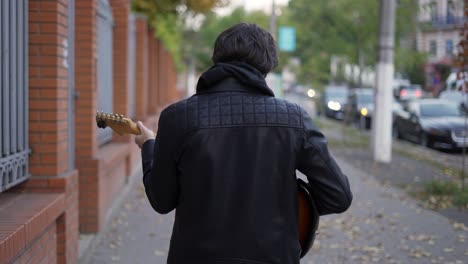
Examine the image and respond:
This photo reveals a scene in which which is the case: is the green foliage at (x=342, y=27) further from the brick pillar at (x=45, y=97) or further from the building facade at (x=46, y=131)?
the brick pillar at (x=45, y=97)

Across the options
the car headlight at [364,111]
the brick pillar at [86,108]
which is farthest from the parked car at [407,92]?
the brick pillar at [86,108]

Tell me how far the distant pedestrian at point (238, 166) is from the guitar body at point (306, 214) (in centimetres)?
7

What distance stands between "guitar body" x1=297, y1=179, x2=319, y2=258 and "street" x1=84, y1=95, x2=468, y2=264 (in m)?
4.01

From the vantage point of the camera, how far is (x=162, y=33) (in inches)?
729

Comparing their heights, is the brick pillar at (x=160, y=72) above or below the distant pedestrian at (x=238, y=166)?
above

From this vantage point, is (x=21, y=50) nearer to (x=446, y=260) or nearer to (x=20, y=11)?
(x=20, y=11)

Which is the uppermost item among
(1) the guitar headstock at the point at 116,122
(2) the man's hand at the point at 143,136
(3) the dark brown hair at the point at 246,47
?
(3) the dark brown hair at the point at 246,47

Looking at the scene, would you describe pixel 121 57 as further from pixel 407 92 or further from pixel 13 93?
pixel 407 92

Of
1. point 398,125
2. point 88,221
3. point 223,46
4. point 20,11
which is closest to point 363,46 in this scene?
point 398,125

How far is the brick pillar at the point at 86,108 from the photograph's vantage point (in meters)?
7.36

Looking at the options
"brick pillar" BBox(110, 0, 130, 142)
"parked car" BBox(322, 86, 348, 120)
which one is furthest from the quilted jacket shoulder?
"parked car" BBox(322, 86, 348, 120)

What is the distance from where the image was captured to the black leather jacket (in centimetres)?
274

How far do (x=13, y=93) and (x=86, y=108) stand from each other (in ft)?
7.77

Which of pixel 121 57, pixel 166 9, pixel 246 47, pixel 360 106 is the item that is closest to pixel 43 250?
pixel 246 47
